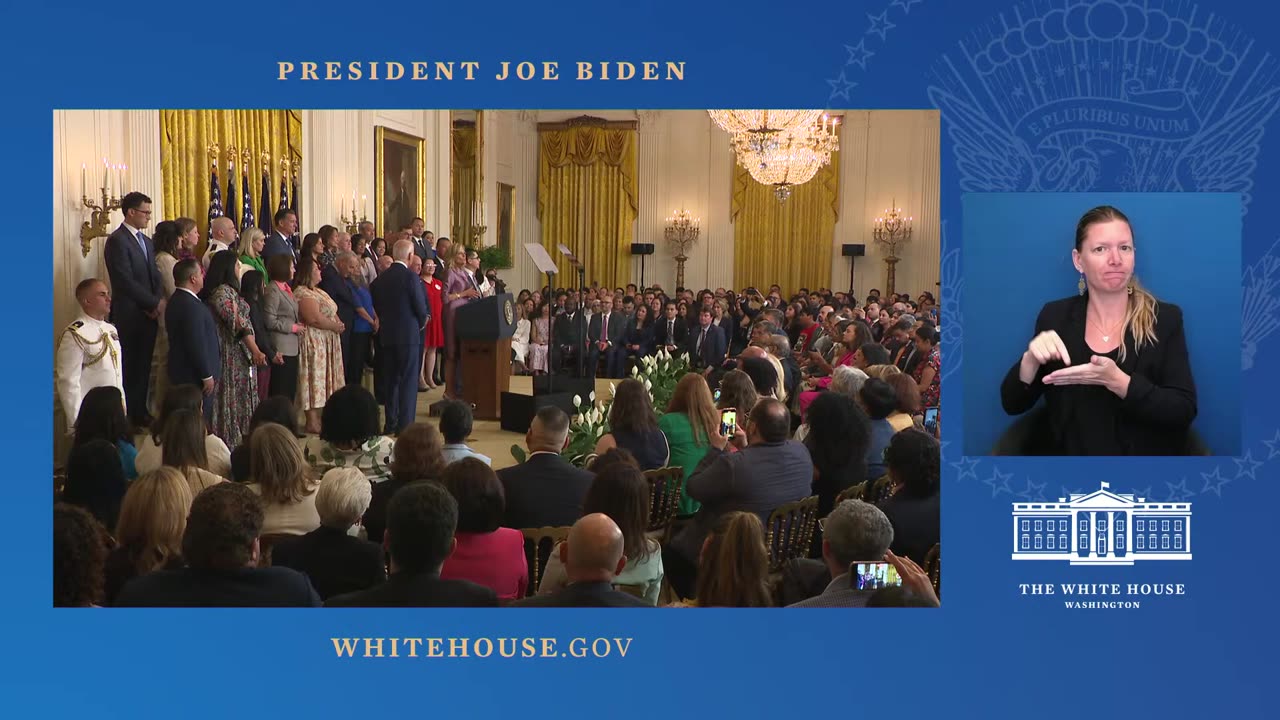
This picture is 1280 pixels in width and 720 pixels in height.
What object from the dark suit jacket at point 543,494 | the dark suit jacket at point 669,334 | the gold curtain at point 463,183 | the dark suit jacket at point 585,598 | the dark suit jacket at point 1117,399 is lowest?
the dark suit jacket at point 585,598

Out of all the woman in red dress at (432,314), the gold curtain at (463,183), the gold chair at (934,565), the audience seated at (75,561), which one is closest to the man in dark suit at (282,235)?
the woman in red dress at (432,314)

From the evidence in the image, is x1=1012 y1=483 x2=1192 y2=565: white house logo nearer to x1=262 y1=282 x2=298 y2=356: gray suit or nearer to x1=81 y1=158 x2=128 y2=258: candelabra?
x1=262 y1=282 x2=298 y2=356: gray suit

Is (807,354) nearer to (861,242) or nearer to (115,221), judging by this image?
(861,242)

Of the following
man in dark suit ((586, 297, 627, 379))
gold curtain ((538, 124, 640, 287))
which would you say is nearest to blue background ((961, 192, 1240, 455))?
gold curtain ((538, 124, 640, 287))

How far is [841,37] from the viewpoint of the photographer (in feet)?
10.6

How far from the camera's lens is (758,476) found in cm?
423

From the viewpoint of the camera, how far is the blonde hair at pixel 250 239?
20.3ft

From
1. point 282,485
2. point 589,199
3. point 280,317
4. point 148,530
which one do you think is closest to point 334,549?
point 282,485

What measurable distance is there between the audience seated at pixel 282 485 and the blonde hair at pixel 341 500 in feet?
1.12

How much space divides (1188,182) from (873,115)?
99cm

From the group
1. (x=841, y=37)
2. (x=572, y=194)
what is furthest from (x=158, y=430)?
(x=572, y=194)

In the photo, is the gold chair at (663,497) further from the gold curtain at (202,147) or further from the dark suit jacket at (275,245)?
the dark suit jacket at (275,245)

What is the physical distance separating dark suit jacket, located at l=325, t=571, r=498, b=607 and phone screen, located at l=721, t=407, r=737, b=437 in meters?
1.86

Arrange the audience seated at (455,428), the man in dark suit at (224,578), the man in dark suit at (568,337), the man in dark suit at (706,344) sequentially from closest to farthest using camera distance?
the man in dark suit at (224,578) < the audience seated at (455,428) < the man in dark suit at (706,344) < the man in dark suit at (568,337)
